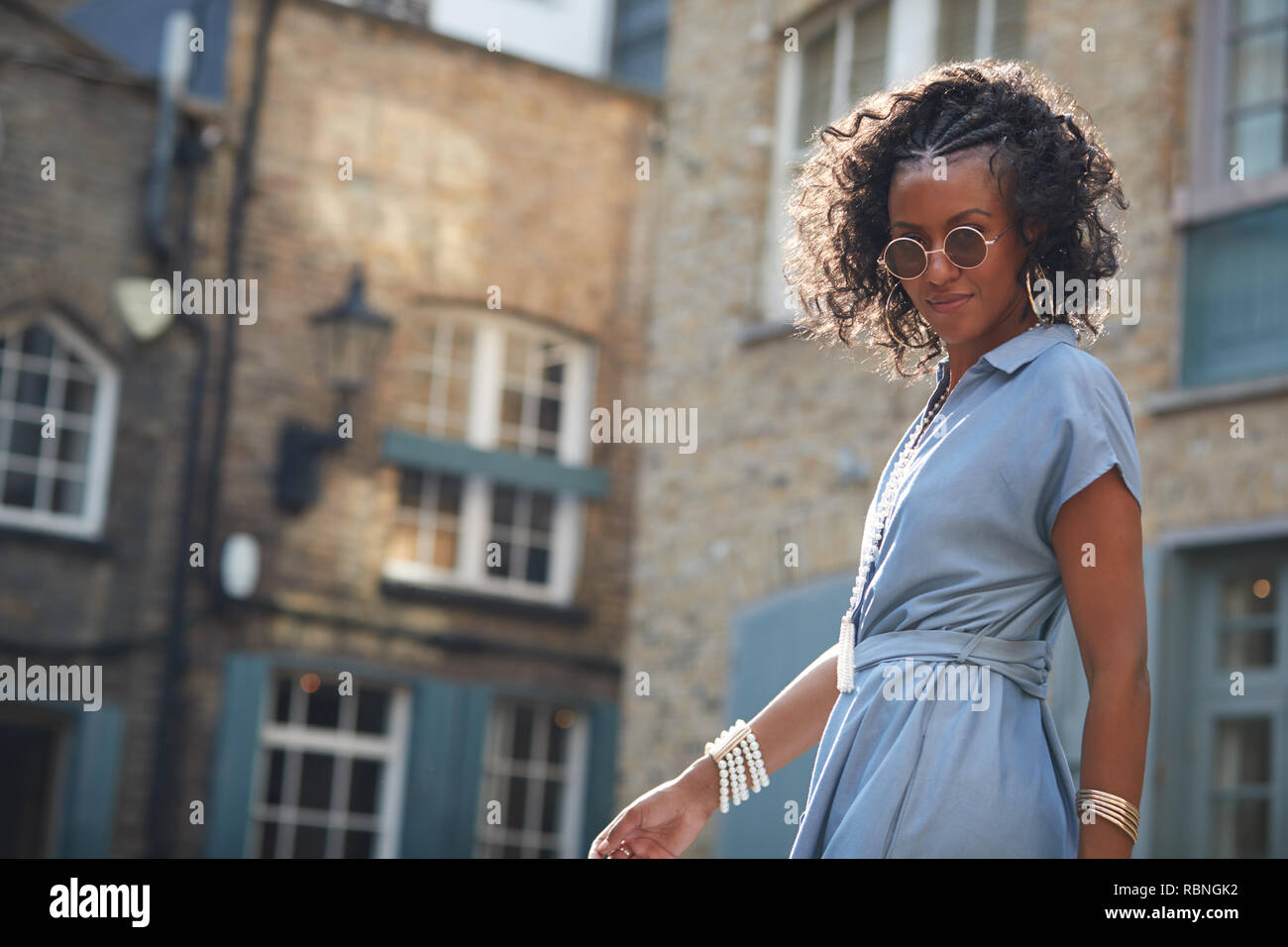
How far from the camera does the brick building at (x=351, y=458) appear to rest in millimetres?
13766

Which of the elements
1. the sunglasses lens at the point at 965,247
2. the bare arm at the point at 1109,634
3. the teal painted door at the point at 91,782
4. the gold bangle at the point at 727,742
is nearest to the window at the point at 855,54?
the teal painted door at the point at 91,782

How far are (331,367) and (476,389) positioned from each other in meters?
1.47

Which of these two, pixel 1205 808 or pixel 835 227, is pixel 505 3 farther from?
pixel 835 227

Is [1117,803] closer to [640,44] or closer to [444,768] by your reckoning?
[444,768]

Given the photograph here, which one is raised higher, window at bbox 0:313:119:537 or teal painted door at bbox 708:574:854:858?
window at bbox 0:313:119:537

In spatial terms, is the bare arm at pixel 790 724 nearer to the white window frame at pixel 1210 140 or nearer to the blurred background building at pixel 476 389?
the blurred background building at pixel 476 389

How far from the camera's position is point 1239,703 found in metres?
8.11

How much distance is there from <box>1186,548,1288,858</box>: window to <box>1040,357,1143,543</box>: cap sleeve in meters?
6.23

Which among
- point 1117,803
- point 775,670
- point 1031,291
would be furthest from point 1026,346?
point 775,670

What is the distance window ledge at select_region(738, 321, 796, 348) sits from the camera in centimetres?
1092

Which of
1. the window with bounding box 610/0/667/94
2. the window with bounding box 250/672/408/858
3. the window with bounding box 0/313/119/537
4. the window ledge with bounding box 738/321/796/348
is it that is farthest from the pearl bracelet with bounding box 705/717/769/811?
the window with bounding box 610/0/667/94

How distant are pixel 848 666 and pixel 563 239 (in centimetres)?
1398

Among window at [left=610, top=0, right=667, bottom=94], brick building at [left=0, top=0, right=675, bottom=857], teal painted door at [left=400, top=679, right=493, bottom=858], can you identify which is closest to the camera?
brick building at [left=0, top=0, right=675, bottom=857]

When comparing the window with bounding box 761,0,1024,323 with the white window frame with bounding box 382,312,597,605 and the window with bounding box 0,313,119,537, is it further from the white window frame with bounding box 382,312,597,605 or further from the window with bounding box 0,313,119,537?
the window with bounding box 0,313,119,537
